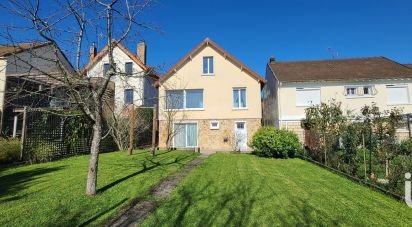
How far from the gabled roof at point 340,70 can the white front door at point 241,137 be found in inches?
192

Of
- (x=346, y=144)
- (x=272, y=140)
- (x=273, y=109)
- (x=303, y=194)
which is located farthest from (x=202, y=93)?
(x=303, y=194)

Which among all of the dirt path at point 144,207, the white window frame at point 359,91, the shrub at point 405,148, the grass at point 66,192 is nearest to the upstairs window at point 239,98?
the white window frame at point 359,91

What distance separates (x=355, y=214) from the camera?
19.7 feet

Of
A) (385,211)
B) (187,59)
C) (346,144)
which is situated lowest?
(385,211)

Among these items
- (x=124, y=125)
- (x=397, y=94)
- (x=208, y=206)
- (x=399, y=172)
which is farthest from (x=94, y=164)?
(x=397, y=94)

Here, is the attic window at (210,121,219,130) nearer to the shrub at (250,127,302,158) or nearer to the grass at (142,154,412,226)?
the shrub at (250,127,302,158)

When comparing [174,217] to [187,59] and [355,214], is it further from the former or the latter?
[187,59]

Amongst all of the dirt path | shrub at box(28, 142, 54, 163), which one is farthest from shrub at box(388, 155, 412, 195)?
shrub at box(28, 142, 54, 163)

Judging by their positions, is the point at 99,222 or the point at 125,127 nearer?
the point at 99,222

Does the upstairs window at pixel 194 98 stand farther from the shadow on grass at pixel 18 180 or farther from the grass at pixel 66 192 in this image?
the shadow on grass at pixel 18 180

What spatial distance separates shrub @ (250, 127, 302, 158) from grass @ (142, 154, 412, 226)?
633 centimetres

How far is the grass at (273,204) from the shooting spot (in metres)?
5.53

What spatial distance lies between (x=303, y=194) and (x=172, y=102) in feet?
54.9

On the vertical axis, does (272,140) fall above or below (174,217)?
above
